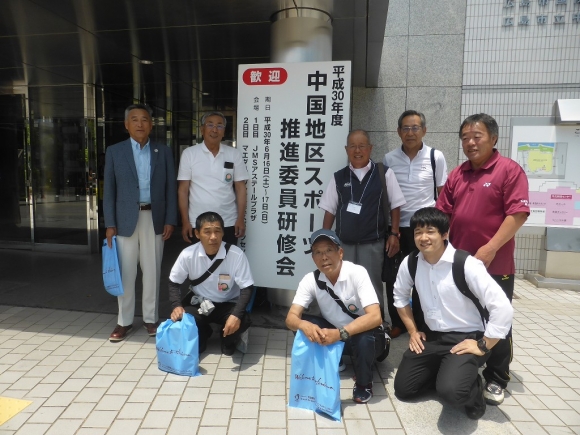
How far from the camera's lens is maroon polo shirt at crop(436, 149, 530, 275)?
Result: 9.63 feet

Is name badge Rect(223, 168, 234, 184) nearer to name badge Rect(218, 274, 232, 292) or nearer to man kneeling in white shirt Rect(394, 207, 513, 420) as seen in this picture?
name badge Rect(218, 274, 232, 292)

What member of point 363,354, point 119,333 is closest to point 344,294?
point 363,354

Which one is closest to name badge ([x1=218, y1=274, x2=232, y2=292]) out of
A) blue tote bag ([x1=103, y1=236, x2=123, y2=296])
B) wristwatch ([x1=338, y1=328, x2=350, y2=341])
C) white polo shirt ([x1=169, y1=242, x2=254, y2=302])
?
white polo shirt ([x1=169, y1=242, x2=254, y2=302])

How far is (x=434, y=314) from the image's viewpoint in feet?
9.79

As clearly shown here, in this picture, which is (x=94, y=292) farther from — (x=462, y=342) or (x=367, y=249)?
(x=462, y=342)

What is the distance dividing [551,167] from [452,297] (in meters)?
4.13

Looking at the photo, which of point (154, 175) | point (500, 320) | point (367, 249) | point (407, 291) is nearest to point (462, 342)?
point (500, 320)

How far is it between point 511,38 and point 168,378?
618 cm

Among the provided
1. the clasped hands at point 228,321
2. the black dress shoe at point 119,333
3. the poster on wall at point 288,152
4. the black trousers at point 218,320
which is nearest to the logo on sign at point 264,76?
the poster on wall at point 288,152

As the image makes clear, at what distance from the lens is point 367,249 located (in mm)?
3646

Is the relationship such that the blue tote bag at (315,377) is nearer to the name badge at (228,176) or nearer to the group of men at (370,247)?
the group of men at (370,247)

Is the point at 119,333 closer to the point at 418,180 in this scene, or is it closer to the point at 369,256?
the point at 369,256

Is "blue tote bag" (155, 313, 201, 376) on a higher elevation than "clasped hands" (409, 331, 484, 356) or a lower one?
lower

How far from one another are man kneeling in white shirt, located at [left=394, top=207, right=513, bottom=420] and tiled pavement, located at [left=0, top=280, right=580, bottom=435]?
7.6 inches
